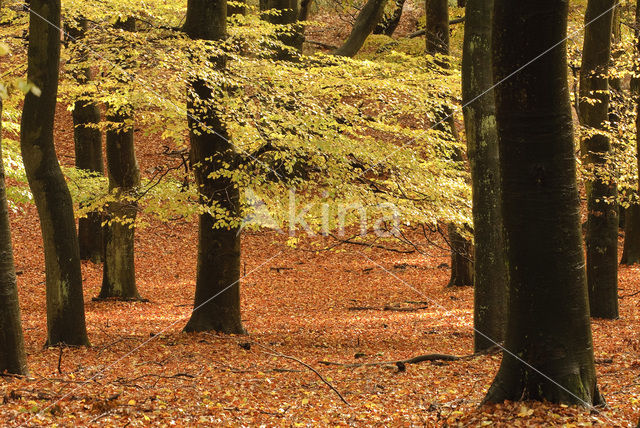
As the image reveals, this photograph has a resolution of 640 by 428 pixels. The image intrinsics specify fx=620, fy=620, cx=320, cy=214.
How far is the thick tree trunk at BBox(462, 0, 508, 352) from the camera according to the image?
8086 millimetres

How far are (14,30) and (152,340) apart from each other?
23.8 feet

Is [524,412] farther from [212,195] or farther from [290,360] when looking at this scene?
[212,195]

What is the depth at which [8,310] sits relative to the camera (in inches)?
253

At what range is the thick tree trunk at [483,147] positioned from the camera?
8086 mm

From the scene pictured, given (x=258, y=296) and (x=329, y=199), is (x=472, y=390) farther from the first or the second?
(x=258, y=296)

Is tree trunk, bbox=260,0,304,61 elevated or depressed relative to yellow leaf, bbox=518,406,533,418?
elevated

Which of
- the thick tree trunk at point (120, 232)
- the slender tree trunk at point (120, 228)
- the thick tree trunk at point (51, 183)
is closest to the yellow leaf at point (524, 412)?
the thick tree trunk at point (51, 183)

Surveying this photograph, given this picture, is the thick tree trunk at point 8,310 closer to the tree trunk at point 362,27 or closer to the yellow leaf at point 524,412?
the yellow leaf at point 524,412

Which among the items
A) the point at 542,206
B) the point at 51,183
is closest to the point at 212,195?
the point at 51,183

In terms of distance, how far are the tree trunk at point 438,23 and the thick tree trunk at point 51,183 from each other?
297 inches

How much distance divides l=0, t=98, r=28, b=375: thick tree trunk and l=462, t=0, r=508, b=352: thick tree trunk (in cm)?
559

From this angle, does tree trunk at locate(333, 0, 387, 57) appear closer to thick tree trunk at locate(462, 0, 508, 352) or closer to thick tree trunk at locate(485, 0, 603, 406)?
thick tree trunk at locate(462, 0, 508, 352)

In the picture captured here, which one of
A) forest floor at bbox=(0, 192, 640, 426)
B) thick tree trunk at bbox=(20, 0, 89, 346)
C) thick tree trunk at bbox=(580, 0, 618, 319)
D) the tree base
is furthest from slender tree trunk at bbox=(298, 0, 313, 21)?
the tree base

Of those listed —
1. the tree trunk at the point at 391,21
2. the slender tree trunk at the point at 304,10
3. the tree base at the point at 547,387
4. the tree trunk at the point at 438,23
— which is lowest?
the tree base at the point at 547,387
